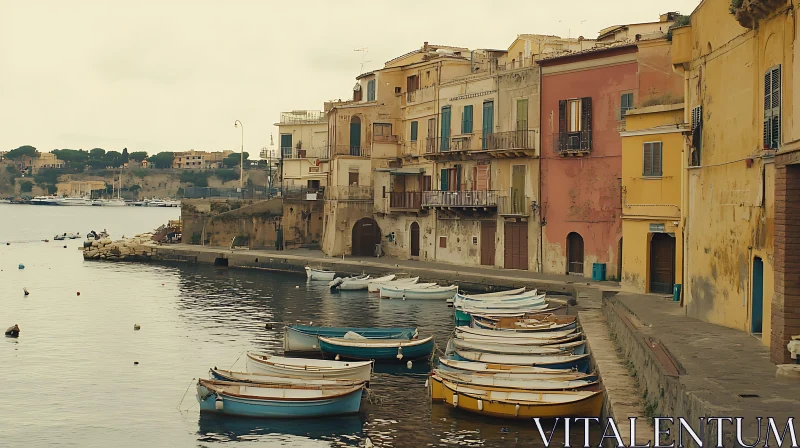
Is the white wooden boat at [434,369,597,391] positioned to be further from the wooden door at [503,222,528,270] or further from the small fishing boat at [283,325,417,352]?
the wooden door at [503,222,528,270]

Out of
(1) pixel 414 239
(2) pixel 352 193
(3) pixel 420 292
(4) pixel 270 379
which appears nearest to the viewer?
(4) pixel 270 379

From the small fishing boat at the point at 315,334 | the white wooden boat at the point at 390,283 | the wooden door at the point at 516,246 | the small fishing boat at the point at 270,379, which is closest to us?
the small fishing boat at the point at 270,379

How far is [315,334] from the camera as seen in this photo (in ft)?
107

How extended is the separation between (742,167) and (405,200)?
38.6 m

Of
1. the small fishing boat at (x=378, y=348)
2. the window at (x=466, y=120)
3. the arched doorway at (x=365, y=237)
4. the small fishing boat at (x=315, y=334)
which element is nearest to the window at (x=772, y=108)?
the small fishing boat at (x=378, y=348)

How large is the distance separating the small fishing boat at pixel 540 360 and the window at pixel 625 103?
19.9m

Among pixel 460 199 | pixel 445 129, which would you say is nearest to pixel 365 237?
pixel 445 129

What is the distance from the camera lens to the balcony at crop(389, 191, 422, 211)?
5856cm

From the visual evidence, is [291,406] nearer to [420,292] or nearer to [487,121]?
[420,292]

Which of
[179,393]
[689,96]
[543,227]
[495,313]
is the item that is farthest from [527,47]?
[179,393]

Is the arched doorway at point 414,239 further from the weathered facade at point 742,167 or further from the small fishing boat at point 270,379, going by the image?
the small fishing boat at point 270,379

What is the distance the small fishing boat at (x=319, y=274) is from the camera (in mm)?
55753

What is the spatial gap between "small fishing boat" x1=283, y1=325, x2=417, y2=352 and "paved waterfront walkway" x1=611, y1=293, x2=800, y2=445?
9.18 meters

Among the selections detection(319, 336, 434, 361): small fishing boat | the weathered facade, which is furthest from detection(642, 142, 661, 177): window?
detection(319, 336, 434, 361): small fishing boat
